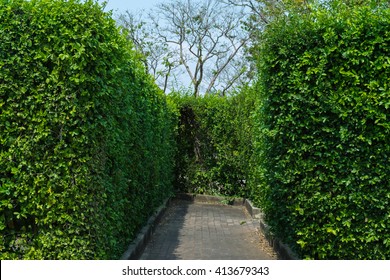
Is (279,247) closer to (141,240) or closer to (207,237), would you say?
(207,237)

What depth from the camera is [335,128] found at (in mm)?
6586

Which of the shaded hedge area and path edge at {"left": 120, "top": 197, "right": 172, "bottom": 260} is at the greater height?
the shaded hedge area

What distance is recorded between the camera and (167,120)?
46.4 feet

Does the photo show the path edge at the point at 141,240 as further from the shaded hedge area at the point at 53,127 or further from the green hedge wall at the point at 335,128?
the green hedge wall at the point at 335,128

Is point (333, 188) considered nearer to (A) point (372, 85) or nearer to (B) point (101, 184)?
(A) point (372, 85)

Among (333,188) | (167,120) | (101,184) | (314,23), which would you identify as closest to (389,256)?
(333,188)

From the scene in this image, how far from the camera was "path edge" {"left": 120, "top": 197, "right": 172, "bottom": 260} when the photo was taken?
24.8 feet

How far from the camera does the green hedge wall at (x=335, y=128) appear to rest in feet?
21.2

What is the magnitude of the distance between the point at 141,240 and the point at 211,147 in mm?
8688

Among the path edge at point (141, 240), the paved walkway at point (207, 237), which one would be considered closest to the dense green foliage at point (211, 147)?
the paved walkway at point (207, 237)

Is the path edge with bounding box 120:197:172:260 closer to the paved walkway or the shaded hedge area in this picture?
the paved walkway

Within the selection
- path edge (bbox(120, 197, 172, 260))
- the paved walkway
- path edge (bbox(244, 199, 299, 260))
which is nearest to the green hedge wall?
path edge (bbox(244, 199, 299, 260))

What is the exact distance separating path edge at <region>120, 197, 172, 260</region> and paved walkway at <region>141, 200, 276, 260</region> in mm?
126

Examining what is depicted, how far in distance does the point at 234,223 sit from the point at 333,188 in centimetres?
598
